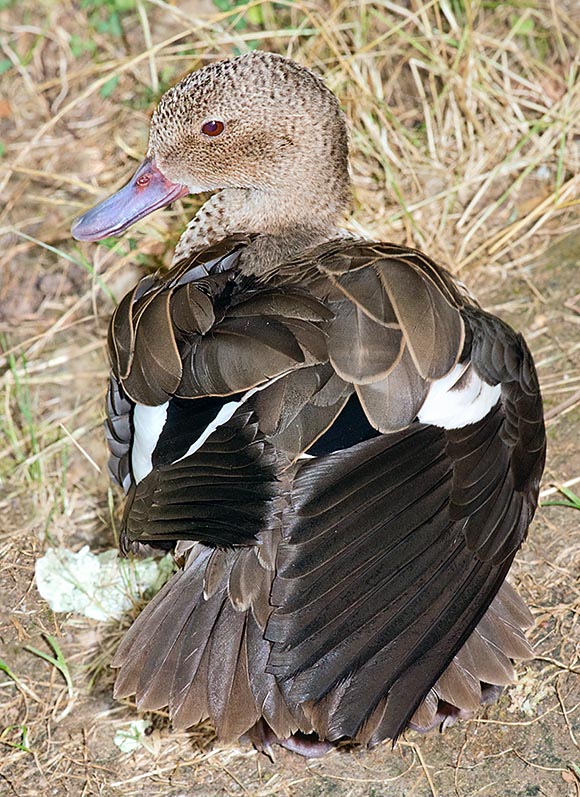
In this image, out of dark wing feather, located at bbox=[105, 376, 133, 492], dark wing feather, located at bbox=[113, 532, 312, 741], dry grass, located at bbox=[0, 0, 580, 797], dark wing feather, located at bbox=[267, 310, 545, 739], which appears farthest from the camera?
dark wing feather, located at bbox=[105, 376, 133, 492]

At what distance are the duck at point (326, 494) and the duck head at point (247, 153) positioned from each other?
0.32 m

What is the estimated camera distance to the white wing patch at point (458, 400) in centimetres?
215

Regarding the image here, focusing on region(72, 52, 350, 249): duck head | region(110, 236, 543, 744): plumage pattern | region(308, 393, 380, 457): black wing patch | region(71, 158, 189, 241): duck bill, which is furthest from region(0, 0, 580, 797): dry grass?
region(308, 393, 380, 457): black wing patch

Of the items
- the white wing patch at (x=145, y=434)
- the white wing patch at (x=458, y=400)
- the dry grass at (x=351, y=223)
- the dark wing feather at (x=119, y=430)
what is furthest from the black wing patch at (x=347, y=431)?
the dry grass at (x=351, y=223)

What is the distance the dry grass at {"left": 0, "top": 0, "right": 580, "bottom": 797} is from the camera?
96.7 inches

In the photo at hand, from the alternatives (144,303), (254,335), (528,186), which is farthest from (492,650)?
(528,186)

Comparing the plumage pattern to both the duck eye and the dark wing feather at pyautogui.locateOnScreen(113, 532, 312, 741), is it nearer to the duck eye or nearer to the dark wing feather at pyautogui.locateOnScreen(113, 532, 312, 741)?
the dark wing feather at pyautogui.locateOnScreen(113, 532, 312, 741)

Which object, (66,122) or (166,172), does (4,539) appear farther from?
(66,122)

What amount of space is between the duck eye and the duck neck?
0.19 metres

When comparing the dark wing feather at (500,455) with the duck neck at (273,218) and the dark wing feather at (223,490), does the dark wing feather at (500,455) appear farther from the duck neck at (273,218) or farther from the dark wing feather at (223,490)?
the duck neck at (273,218)

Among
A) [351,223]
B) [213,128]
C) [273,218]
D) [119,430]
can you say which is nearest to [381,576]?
[119,430]

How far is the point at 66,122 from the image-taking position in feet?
14.0

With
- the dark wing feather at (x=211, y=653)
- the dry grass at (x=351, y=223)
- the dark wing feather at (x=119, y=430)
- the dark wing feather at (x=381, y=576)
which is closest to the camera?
the dark wing feather at (x=381, y=576)

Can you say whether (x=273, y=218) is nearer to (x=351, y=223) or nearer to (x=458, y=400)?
(x=351, y=223)
